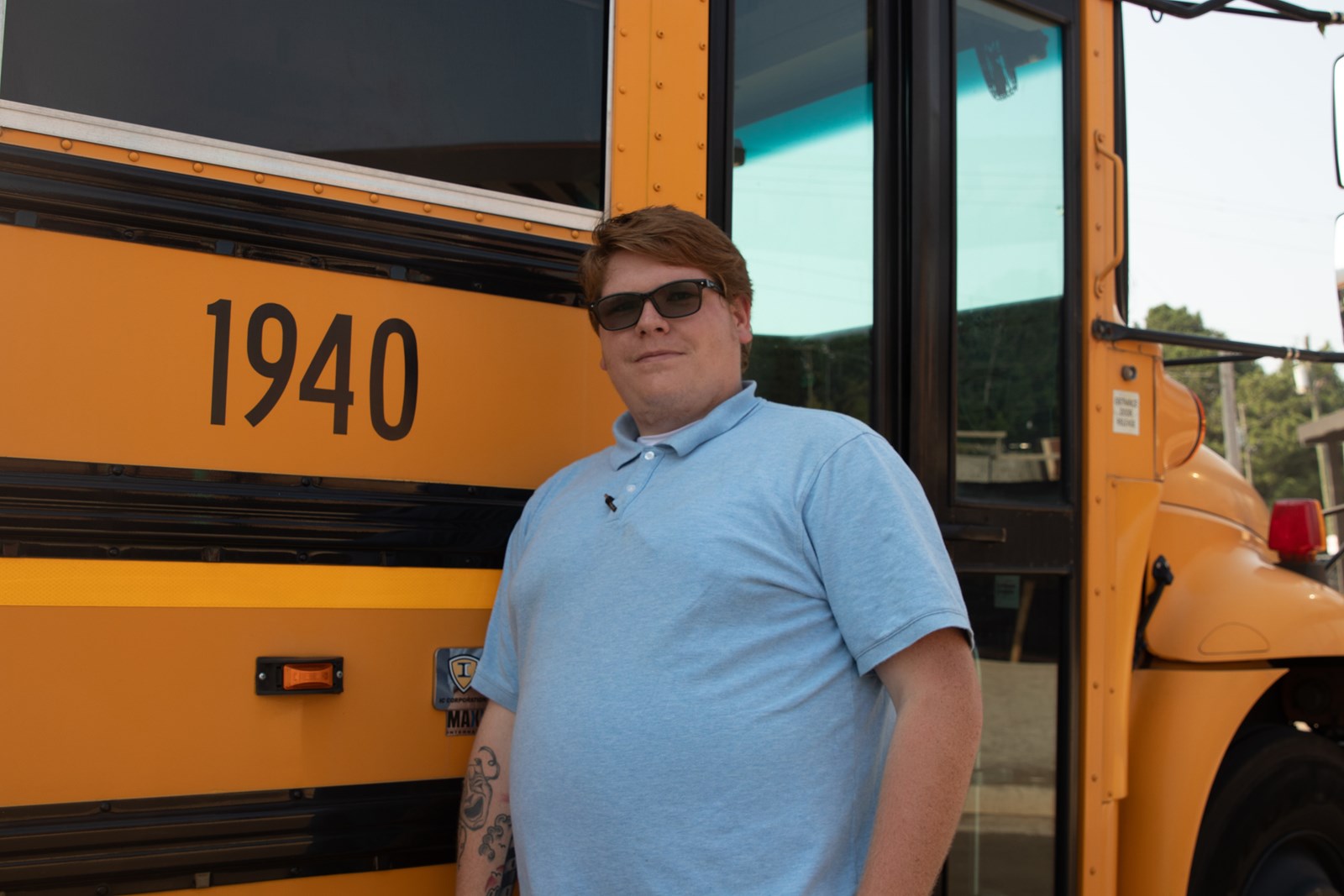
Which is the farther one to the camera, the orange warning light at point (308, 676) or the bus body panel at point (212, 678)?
the orange warning light at point (308, 676)

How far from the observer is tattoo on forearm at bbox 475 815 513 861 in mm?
1646

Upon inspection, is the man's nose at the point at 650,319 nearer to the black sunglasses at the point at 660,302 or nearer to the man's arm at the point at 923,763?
the black sunglasses at the point at 660,302

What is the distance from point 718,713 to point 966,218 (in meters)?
1.34

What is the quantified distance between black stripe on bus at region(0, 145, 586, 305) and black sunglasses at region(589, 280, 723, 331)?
18 cm

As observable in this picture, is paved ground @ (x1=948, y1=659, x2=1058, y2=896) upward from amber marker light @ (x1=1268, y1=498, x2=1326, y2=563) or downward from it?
downward

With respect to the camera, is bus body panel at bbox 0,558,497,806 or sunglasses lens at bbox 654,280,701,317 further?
sunglasses lens at bbox 654,280,701,317

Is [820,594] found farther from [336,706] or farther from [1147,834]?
[1147,834]

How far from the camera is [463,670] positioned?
170 cm

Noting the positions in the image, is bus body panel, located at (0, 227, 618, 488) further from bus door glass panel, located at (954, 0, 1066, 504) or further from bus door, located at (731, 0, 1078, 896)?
bus door glass panel, located at (954, 0, 1066, 504)

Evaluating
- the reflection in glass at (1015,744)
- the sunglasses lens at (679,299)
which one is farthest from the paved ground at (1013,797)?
the sunglasses lens at (679,299)

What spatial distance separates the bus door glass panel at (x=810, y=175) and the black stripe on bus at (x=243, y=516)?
76cm

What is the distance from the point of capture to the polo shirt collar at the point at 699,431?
1.58 m

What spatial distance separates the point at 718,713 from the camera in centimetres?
138

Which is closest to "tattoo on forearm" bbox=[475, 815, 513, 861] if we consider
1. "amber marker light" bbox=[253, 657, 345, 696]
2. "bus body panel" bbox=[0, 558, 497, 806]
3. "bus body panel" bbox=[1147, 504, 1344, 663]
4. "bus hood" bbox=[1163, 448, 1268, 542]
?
"bus body panel" bbox=[0, 558, 497, 806]
